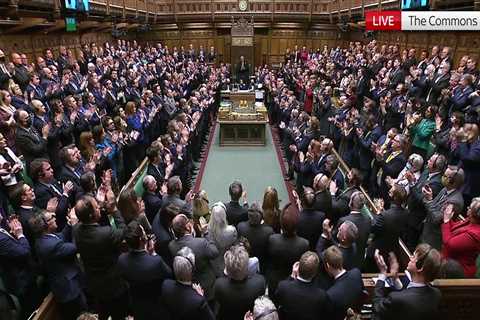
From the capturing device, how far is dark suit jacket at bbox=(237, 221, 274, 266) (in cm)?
366

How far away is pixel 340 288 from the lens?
280 centimetres

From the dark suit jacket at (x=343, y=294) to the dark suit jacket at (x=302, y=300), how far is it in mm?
79

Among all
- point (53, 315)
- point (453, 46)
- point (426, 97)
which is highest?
point (453, 46)

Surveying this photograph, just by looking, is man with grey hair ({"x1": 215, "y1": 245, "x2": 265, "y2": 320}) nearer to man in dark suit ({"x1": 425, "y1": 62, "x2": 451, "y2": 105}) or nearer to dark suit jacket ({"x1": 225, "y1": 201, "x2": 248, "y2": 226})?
dark suit jacket ({"x1": 225, "y1": 201, "x2": 248, "y2": 226})

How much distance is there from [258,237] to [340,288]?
1.04 meters

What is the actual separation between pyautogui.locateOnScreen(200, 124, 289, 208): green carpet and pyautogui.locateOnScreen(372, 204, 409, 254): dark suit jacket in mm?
3739

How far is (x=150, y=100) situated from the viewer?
9484 mm

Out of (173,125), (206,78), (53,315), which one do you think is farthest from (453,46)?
(53,315)

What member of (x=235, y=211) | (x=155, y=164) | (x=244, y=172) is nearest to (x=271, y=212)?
(x=235, y=211)

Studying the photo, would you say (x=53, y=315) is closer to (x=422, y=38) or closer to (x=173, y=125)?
(x=173, y=125)

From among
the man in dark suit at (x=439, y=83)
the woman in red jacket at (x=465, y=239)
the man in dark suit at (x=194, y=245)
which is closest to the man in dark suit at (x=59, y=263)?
the man in dark suit at (x=194, y=245)

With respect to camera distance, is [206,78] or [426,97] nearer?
[426,97]

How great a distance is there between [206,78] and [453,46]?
9048mm

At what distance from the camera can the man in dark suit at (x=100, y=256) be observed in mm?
3275
